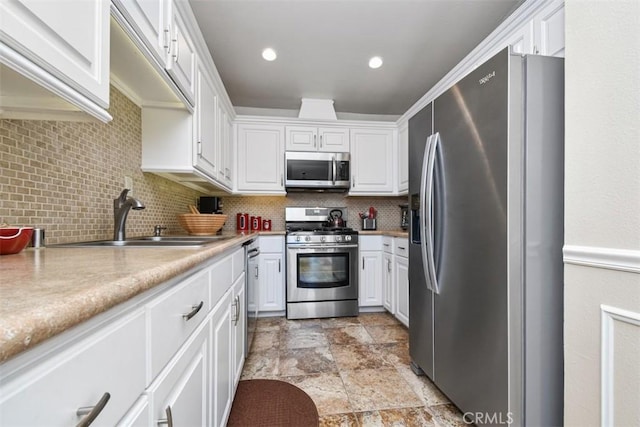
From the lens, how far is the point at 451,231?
141 centimetres

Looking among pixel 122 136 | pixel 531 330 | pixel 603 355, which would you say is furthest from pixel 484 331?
pixel 122 136

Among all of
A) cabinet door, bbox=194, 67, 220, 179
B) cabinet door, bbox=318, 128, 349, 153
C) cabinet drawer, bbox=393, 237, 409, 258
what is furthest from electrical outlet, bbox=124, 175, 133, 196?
cabinet drawer, bbox=393, 237, 409, 258

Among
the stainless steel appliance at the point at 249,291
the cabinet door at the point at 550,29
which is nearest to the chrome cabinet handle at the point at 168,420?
the stainless steel appliance at the point at 249,291

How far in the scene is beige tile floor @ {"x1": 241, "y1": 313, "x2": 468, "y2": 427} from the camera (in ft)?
4.74

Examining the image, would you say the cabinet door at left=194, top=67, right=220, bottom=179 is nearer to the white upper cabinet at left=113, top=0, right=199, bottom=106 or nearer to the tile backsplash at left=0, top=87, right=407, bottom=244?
the white upper cabinet at left=113, top=0, right=199, bottom=106

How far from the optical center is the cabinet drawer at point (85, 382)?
0.30 m

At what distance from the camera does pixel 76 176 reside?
123 cm

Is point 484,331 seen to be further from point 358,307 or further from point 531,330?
point 358,307

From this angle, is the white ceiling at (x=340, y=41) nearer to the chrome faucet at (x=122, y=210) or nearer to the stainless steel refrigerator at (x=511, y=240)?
the stainless steel refrigerator at (x=511, y=240)

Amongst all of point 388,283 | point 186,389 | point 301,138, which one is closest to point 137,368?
point 186,389

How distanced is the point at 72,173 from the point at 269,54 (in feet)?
6.06

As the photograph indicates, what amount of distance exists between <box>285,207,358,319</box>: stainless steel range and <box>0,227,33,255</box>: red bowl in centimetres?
213

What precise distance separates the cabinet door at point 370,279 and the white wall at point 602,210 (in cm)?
207

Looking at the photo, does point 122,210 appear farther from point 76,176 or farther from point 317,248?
point 317,248
